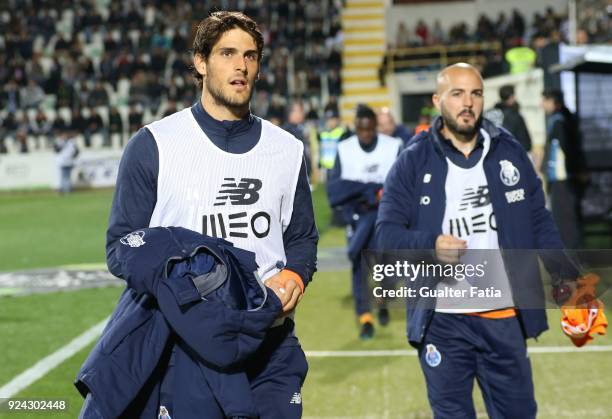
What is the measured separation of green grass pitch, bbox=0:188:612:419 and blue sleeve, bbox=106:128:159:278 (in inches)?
79.8

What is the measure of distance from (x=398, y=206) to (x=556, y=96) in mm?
8915

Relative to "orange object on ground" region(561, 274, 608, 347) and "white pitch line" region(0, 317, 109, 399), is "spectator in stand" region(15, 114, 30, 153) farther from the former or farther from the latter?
"orange object on ground" region(561, 274, 608, 347)

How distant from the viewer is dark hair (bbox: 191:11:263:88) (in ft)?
11.8

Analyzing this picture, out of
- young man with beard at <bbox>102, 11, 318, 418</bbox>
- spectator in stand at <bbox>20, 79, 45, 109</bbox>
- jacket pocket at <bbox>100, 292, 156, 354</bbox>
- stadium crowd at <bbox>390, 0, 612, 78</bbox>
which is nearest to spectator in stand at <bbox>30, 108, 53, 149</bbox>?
spectator in stand at <bbox>20, 79, 45, 109</bbox>

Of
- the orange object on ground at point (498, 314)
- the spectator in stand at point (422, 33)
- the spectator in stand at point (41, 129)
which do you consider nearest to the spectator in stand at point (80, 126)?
the spectator in stand at point (41, 129)

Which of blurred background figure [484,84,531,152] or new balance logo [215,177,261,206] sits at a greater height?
new balance logo [215,177,261,206]

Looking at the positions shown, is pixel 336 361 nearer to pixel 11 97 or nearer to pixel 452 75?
pixel 452 75

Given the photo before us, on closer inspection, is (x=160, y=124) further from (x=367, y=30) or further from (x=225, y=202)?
(x=367, y=30)

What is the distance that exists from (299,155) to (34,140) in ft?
101

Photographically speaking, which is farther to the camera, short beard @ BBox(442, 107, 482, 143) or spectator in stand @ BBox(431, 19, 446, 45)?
spectator in stand @ BBox(431, 19, 446, 45)

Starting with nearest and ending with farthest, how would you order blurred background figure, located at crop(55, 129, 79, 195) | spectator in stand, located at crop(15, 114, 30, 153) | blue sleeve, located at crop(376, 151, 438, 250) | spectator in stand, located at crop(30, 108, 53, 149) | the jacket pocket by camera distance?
the jacket pocket → blue sleeve, located at crop(376, 151, 438, 250) → blurred background figure, located at crop(55, 129, 79, 195) → spectator in stand, located at crop(15, 114, 30, 153) → spectator in stand, located at crop(30, 108, 53, 149)

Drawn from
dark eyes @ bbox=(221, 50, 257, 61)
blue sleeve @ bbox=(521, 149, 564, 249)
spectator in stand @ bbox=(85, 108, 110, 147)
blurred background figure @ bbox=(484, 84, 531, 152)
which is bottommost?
spectator in stand @ bbox=(85, 108, 110, 147)

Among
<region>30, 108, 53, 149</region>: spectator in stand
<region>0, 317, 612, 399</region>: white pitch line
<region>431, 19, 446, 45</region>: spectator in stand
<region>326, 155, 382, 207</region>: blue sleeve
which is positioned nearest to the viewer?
<region>0, 317, 612, 399</region>: white pitch line

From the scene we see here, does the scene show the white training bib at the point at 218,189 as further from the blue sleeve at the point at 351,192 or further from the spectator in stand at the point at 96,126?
the spectator in stand at the point at 96,126
